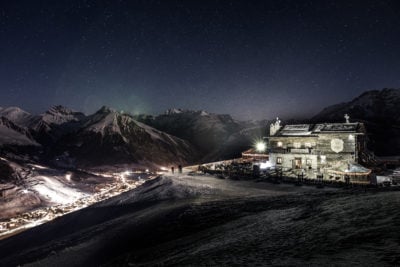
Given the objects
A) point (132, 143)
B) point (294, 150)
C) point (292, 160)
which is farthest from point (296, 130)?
point (132, 143)

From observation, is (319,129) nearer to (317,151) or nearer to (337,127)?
(337,127)

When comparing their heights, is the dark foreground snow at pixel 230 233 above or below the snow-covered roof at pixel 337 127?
below

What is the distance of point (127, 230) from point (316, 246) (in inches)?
695

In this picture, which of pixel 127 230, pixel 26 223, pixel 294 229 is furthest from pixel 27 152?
pixel 294 229

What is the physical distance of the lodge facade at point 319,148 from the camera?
1513 inches

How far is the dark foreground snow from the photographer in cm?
1040

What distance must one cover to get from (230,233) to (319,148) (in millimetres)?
29319

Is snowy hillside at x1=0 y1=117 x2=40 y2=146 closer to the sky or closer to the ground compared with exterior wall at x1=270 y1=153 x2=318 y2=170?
closer to the sky

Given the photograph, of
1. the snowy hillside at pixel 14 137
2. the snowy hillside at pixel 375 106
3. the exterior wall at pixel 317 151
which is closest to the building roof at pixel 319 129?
the exterior wall at pixel 317 151

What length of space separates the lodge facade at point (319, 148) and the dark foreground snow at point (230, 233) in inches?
382

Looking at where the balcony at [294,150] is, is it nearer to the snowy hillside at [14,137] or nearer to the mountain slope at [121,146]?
the mountain slope at [121,146]

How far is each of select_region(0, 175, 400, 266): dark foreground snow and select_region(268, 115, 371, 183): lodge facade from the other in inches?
382

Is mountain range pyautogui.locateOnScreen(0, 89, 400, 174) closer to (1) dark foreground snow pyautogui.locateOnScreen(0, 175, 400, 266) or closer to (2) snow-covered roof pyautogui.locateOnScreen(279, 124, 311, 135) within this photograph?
(2) snow-covered roof pyautogui.locateOnScreen(279, 124, 311, 135)

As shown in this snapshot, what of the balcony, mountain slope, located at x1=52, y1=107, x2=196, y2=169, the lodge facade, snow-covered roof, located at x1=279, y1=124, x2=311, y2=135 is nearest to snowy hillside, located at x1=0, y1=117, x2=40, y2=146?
mountain slope, located at x1=52, y1=107, x2=196, y2=169
